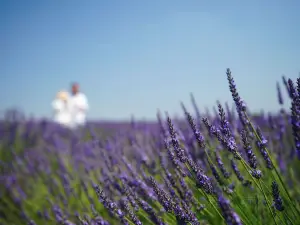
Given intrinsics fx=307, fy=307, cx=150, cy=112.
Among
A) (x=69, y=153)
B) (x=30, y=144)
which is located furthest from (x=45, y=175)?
(x=30, y=144)

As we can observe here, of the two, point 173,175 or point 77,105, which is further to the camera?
point 77,105

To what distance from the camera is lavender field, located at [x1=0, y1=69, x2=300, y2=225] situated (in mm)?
1352

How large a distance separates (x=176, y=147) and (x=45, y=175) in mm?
3800

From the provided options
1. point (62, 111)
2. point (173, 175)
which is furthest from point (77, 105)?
point (173, 175)

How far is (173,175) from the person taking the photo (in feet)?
6.70

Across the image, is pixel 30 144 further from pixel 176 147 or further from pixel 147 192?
pixel 176 147

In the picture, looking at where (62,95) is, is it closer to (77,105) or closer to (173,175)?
(77,105)

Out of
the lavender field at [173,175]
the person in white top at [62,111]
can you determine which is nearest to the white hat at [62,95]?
the person in white top at [62,111]

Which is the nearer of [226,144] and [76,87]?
[226,144]

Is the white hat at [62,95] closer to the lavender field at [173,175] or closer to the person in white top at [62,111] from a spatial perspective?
the person in white top at [62,111]

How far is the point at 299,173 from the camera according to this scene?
3654mm

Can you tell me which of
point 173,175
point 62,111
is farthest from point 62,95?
point 173,175

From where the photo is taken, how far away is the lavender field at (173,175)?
1352mm

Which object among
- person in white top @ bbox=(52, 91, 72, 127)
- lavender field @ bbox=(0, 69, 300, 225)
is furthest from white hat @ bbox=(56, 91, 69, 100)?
lavender field @ bbox=(0, 69, 300, 225)
